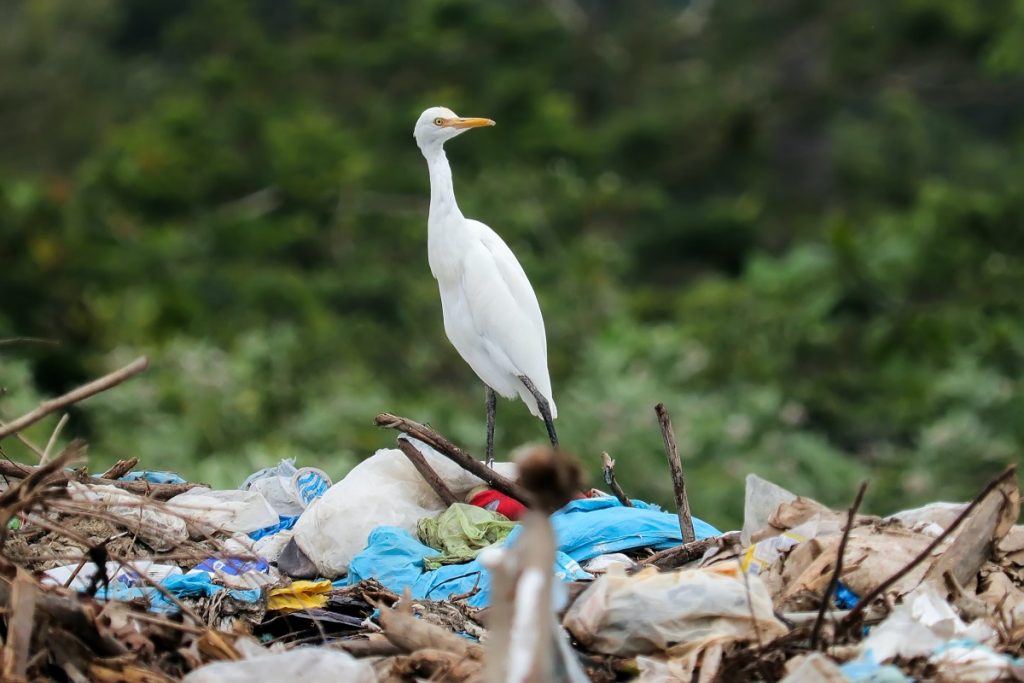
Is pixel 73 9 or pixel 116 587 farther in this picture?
pixel 73 9

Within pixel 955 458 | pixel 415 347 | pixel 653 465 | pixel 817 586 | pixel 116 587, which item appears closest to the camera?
pixel 817 586

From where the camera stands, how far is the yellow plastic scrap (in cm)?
429

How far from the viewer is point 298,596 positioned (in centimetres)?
434

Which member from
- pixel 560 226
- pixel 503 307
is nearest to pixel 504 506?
pixel 503 307

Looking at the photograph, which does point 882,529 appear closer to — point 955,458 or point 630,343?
point 955,458

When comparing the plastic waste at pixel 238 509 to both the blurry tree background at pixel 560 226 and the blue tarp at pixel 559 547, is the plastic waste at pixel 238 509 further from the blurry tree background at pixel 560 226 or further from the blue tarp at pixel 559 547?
the blurry tree background at pixel 560 226

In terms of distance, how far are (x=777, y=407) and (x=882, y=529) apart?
8.81 metres

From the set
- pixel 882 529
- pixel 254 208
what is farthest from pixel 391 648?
pixel 254 208

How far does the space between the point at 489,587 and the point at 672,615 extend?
0.79 metres

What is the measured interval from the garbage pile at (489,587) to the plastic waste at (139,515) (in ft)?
0.05

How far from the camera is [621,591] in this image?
12.7 ft

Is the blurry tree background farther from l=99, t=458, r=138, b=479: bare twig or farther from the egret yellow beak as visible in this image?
the egret yellow beak

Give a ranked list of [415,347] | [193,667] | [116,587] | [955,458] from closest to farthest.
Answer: [193,667]
[116,587]
[955,458]
[415,347]

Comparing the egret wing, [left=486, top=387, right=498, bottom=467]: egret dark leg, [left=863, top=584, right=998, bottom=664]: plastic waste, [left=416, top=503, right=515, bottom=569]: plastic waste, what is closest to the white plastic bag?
[left=416, top=503, right=515, bottom=569]: plastic waste
